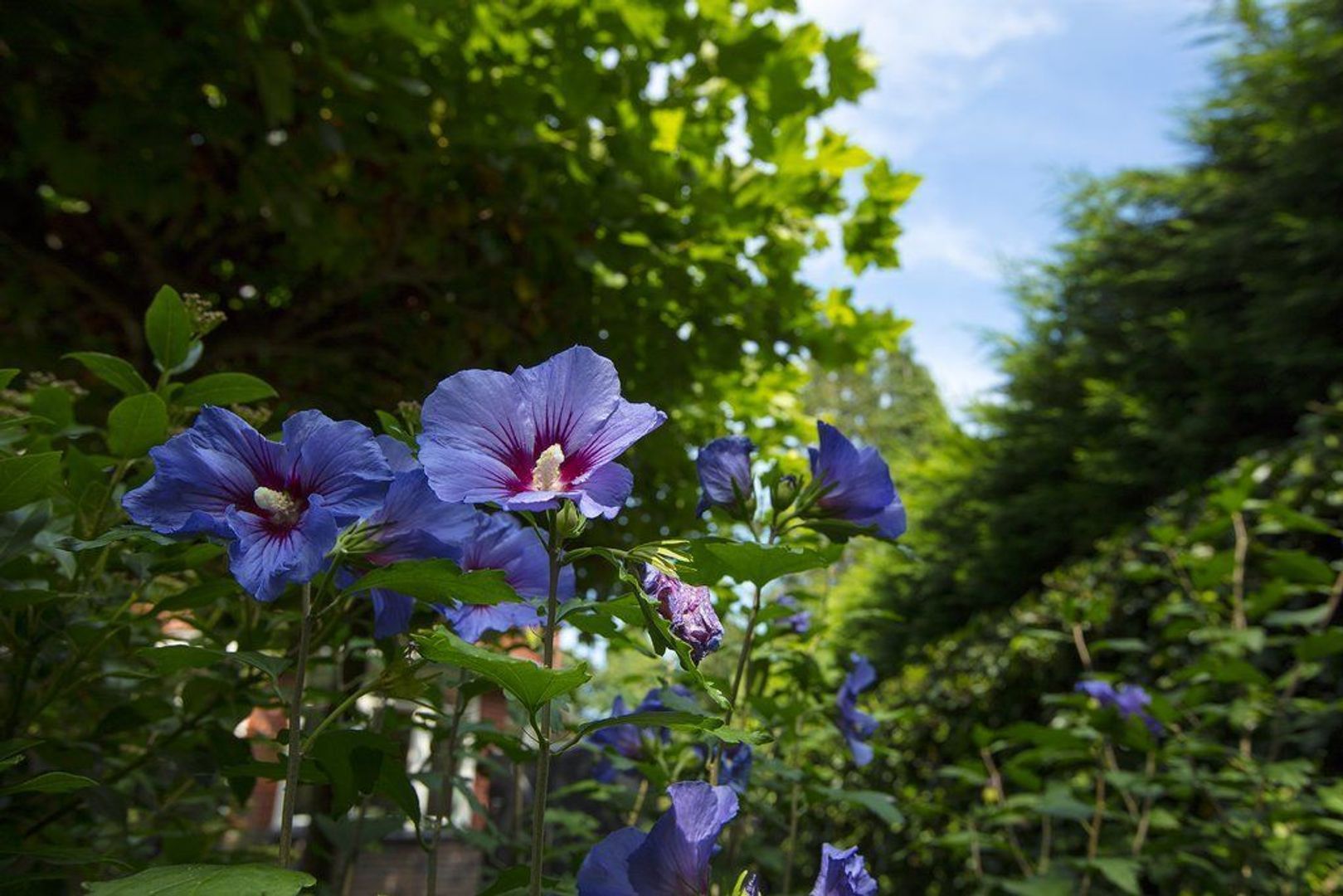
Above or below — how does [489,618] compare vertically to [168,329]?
below

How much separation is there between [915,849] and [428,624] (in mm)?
4111

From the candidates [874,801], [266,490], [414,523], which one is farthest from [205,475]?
[874,801]

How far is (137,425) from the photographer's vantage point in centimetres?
86

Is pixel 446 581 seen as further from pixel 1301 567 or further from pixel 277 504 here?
pixel 1301 567

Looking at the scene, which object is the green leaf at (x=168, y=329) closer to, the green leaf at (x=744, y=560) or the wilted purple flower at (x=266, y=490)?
Result: the wilted purple flower at (x=266, y=490)

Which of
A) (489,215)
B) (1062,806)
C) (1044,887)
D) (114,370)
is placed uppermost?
(489,215)

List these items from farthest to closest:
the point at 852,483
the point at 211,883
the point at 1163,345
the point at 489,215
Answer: the point at 1163,345 < the point at 489,215 < the point at 852,483 < the point at 211,883

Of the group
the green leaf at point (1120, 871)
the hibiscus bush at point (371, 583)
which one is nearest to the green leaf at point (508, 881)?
the hibiscus bush at point (371, 583)

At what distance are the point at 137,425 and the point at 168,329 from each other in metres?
0.12

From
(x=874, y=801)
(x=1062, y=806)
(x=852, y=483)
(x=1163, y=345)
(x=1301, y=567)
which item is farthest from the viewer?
(x=1163, y=345)

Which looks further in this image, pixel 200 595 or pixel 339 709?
pixel 200 595

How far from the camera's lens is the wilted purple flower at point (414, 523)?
2.38ft

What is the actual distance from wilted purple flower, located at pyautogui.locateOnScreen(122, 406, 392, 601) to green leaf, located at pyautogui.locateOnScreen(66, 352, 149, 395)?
0.24m

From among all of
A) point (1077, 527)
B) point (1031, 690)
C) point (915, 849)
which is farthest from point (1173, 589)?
point (1077, 527)
